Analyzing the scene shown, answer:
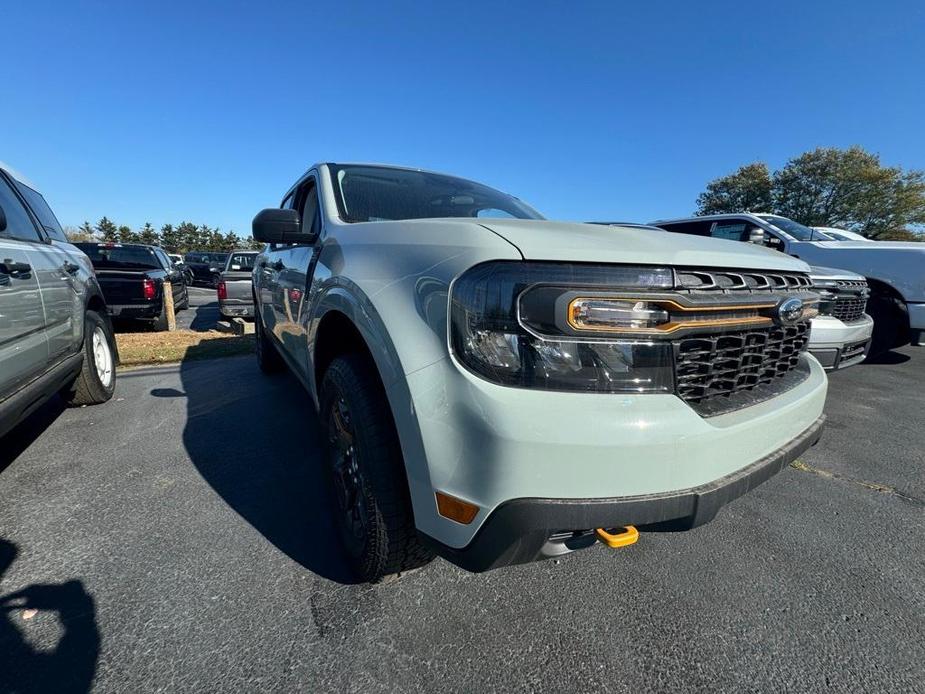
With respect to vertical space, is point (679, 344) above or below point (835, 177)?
below

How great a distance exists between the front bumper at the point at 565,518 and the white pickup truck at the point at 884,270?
4.35 m

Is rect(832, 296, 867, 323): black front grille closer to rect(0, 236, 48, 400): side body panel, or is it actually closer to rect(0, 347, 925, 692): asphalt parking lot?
rect(0, 347, 925, 692): asphalt parking lot

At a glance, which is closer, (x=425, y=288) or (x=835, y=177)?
(x=425, y=288)

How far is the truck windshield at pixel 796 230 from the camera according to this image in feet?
19.6

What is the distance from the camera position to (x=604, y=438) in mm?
1054

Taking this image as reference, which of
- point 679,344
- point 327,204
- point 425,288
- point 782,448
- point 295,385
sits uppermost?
point 327,204

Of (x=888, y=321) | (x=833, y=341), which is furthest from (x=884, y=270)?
(x=833, y=341)

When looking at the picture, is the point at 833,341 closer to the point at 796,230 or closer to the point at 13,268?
the point at 796,230

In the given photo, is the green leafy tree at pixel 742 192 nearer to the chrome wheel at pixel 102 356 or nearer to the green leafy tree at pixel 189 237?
the chrome wheel at pixel 102 356

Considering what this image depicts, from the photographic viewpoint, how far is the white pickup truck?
4664 millimetres

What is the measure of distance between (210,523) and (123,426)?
6.02ft

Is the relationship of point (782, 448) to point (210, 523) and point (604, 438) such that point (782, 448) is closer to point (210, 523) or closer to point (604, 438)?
point (604, 438)

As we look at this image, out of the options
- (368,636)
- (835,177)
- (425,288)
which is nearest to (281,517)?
(368,636)

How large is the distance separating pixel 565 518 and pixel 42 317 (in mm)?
3278
